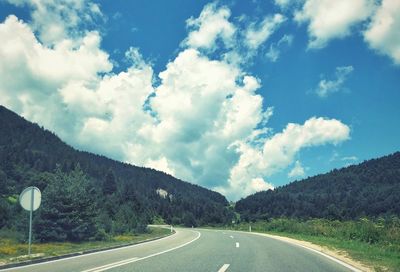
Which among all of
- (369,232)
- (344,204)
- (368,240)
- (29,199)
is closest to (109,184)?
(344,204)

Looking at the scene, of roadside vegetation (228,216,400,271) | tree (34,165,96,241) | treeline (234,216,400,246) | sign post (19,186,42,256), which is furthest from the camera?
tree (34,165,96,241)

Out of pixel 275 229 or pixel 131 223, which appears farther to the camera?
pixel 275 229

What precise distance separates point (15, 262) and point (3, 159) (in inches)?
6592

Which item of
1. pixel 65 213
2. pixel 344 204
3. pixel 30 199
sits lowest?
pixel 344 204

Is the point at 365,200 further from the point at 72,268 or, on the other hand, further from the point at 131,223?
the point at 72,268

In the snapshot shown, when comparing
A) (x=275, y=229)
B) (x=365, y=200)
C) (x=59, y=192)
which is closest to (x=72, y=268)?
(x=59, y=192)

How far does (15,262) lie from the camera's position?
12430 millimetres

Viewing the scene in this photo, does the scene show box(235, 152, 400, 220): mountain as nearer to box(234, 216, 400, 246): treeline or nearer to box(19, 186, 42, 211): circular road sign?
box(234, 216, 400, 246): treeline

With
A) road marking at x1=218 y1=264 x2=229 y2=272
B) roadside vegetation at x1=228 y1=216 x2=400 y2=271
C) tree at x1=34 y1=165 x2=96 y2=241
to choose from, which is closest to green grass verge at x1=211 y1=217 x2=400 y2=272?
roadside vegetation at x1=228 y1=216 x2=400 y2=271

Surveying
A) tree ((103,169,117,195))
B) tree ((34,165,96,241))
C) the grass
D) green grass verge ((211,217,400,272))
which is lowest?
green grass verge ((211,217,400,272))

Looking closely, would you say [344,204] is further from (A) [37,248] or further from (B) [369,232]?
(A) [37,248]

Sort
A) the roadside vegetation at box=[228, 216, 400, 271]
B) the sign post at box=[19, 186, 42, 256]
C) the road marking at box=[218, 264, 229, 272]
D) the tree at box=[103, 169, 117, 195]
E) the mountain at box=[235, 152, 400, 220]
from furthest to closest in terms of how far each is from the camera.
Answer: the mountain at box=[235, 152, 400, 220] → the tree at box=[103, 169, 117, 195] → the roadside vegetation at box=[228, 216, 400, 271] → the sign post at box=[19, 186, 42, 256] → the road marking at box=[218, 264, 229, 272]

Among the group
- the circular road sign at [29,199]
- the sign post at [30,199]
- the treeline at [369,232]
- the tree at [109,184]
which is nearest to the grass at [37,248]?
the sign post at [30,199]

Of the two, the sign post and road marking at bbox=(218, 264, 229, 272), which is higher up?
the sign post
